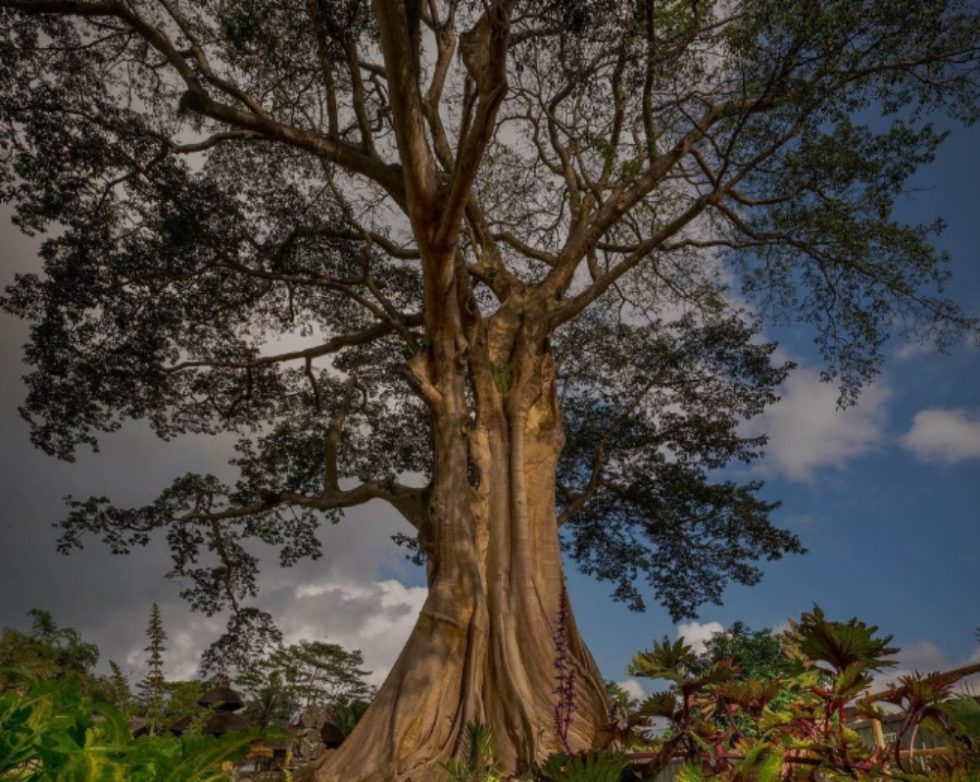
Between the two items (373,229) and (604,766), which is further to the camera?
(373,229)

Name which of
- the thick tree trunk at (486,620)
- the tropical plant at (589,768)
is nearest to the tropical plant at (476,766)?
the tropical plant at (589,768)

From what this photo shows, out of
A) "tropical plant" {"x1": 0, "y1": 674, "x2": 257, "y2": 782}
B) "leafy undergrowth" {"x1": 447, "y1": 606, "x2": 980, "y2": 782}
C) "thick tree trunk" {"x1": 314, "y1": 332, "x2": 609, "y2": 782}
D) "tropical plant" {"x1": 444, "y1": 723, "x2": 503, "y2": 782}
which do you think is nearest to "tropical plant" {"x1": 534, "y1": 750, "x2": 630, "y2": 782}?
"leafy undergrowth" {"x1": 447, "y1": 606, "x2": 980, "y2": 782}

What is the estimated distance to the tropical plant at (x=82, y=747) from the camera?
915mm

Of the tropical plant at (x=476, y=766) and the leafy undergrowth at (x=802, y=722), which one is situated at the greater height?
the tropical plant at (x=476, y=766)

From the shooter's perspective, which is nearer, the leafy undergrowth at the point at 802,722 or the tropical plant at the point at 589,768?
the leafy undergrowth at the point at 802,722

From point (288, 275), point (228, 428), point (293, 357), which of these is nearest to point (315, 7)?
point (288, 275)

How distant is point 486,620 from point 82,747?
24.0ft

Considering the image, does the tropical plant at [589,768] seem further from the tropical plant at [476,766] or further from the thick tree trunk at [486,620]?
the thick tree trunk at [486,620]

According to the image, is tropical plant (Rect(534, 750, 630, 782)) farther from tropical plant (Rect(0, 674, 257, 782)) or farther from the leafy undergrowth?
tropical plant (Rect(0, 674, 257, 782))

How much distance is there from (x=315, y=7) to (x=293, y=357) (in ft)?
17.4

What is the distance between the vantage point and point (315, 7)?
9219 mm

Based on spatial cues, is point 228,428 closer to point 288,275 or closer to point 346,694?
point 288,275

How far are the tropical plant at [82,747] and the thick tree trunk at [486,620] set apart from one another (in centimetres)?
610

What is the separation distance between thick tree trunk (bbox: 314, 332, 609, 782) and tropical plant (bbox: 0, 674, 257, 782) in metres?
6.10
